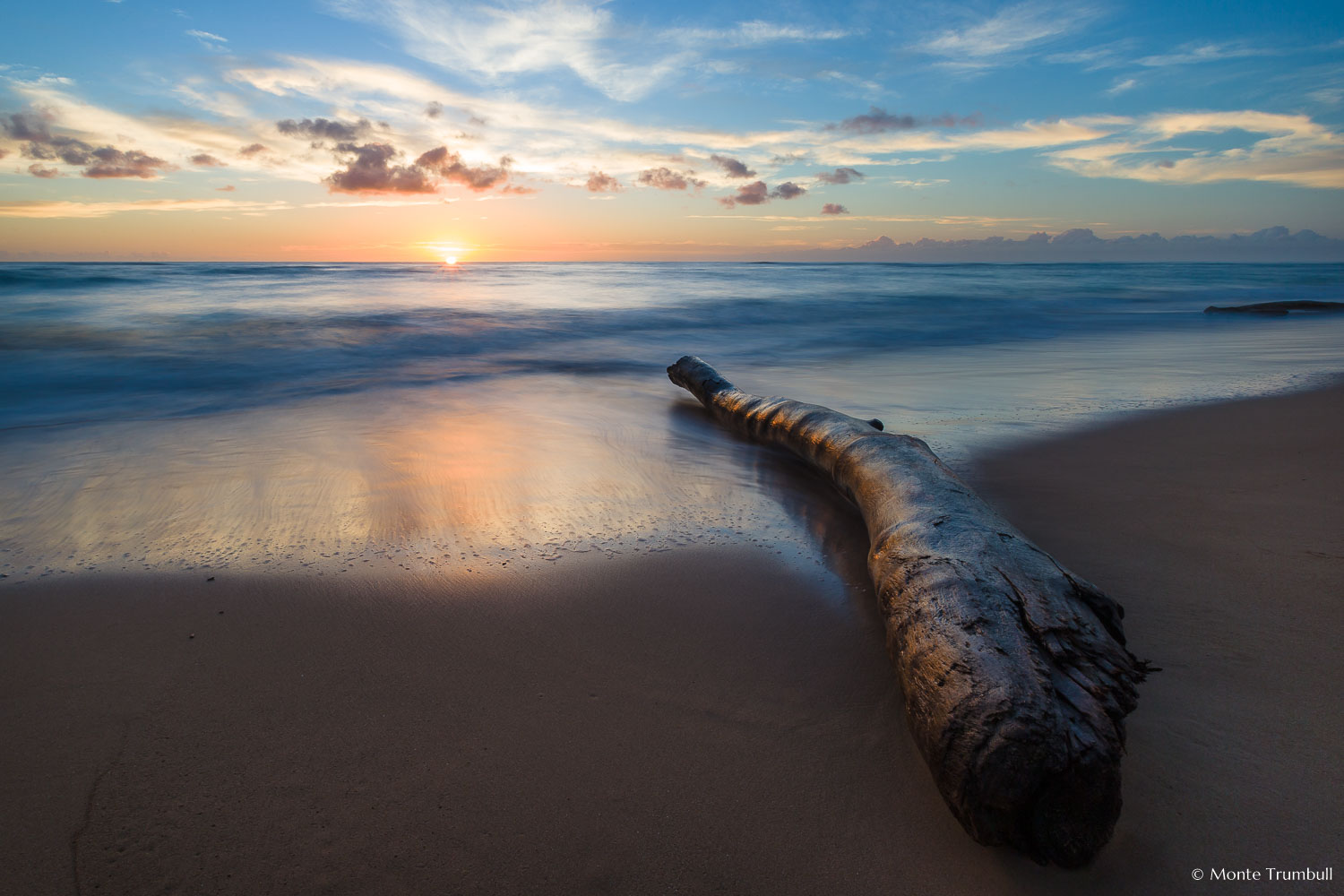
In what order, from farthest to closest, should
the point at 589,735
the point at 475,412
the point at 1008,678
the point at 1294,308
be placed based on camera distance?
1. the point at 1294,308
2. the point at 475,412
3. the point at 589,735
4. the point at 1008,678

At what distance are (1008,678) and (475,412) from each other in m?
5.58

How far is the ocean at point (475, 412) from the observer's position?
3.21 m

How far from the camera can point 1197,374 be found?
7844mm

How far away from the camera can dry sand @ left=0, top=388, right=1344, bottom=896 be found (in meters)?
1.47

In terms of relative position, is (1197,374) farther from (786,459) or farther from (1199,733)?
(1199,733)

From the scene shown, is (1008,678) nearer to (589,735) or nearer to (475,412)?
(589,735)

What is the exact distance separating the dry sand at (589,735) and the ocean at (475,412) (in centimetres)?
47

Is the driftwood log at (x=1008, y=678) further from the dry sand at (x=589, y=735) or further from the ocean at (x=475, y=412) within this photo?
the ocean at (x=475, y=412)

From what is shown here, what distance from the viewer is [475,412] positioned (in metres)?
6.37

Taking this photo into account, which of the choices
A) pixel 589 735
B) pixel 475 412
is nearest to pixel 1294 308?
pixel 475 412

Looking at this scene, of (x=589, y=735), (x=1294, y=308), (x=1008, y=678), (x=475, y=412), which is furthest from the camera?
(x=1294, y=308)

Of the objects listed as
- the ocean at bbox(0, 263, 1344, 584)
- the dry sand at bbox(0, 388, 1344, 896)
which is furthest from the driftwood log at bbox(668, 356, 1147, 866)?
the ocean at bbox(0, 263, 1344, 584)

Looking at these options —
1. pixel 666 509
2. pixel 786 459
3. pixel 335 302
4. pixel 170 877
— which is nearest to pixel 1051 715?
pixel 170 877

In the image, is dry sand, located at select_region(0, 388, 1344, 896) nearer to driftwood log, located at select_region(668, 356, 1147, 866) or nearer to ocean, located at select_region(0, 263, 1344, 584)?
driftwood log, located at select_region(668, 356, 1147, 866)
